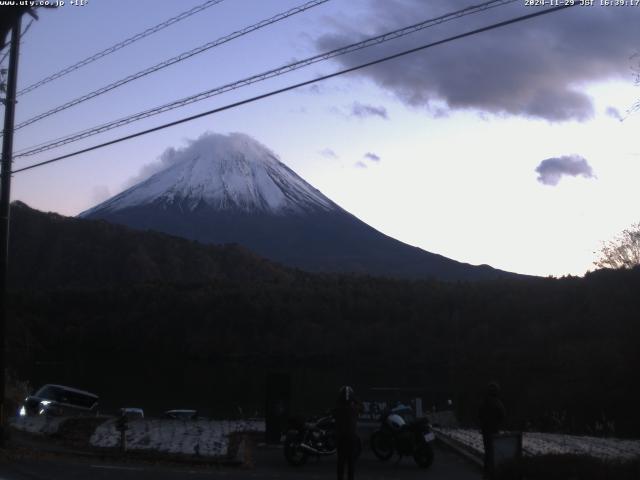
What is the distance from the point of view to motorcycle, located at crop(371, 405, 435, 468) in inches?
580

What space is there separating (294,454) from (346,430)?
9.42 feet

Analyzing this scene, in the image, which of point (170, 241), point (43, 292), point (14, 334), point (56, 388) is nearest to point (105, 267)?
point (170, 241)

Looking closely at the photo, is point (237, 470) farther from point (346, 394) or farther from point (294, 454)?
point (346, 394)

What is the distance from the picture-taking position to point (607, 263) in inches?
2379

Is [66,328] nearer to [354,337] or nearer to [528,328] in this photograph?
[354,337]

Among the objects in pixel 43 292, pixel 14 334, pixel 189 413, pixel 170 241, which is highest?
pixel 170 241

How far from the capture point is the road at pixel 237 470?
43.3 ft

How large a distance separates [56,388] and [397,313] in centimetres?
5278

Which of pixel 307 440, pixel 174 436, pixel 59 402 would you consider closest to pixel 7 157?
pixel 174 436

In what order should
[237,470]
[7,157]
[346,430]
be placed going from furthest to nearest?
[7,157], [237,470], [346,430]

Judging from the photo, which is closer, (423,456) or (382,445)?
(423,456)

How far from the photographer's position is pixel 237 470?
1409cm

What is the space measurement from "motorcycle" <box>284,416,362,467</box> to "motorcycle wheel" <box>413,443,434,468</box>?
3.23 feet

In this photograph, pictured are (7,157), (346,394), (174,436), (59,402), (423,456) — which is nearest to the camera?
(346,394)
